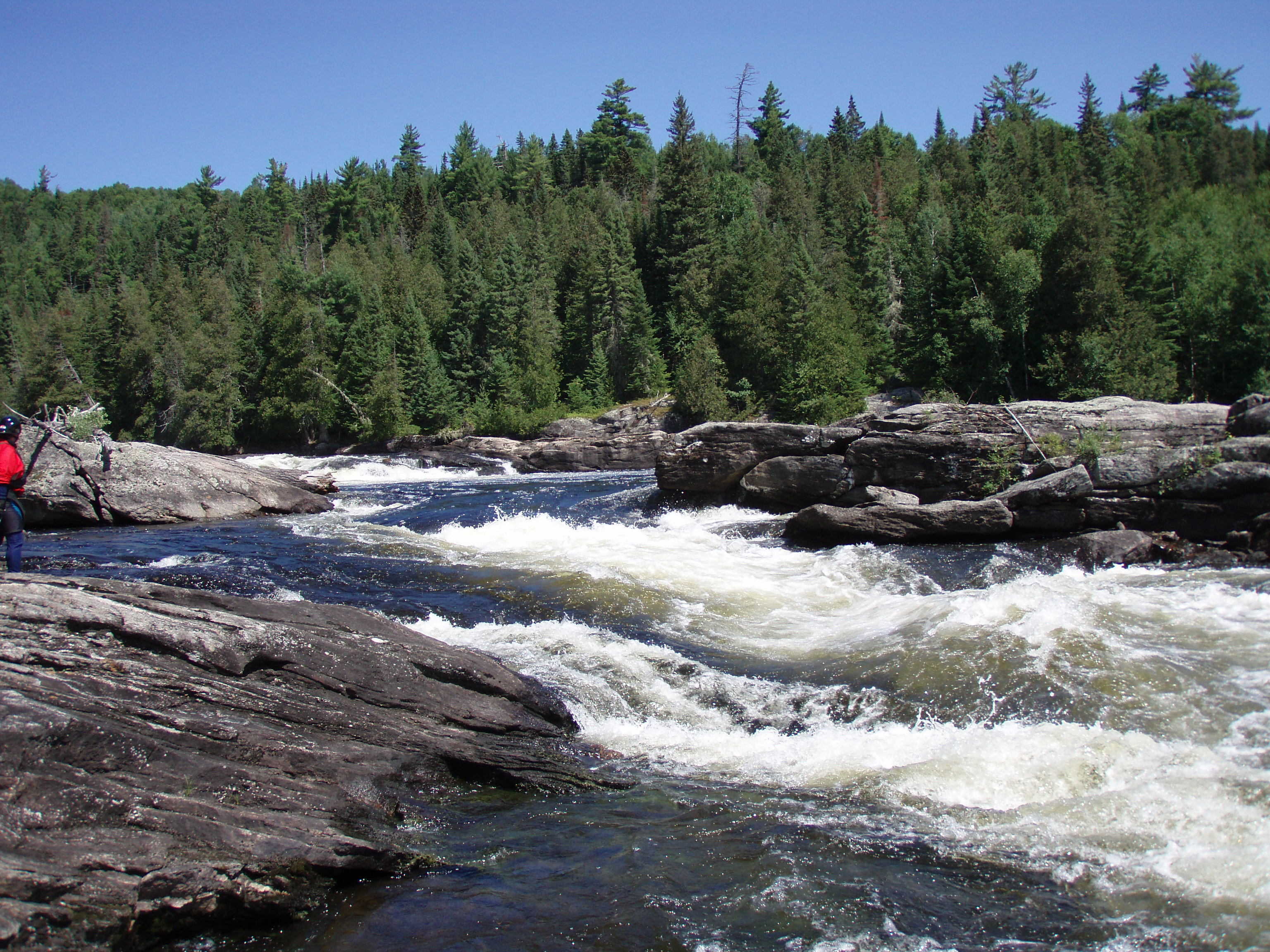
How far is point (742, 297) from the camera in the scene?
1991 inches

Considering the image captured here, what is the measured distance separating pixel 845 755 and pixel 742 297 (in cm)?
4567

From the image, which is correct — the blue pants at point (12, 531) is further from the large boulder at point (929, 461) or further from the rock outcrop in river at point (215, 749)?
the large boulder at point (929, 461)

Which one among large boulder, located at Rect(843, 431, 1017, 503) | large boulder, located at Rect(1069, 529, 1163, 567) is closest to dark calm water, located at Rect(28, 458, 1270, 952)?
large boulder, located at Rect(1069, 529, 1163, 567)

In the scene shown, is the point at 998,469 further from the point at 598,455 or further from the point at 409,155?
the point at 409,155

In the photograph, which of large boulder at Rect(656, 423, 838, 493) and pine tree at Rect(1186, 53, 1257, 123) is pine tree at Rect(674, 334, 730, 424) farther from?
pine tree at Rect(1186, 53, 1257, 123)

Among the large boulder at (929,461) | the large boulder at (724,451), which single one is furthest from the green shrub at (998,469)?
the large boulder at (724,451)

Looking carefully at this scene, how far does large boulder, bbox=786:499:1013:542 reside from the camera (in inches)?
622

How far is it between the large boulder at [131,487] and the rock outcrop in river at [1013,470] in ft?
43.1

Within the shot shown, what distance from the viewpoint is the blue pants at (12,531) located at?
358 inches

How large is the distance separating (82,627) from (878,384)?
156 feet

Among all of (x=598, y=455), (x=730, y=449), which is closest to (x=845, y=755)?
(x=730, y=449)

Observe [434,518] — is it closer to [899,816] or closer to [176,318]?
[899,816]

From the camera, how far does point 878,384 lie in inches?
1938

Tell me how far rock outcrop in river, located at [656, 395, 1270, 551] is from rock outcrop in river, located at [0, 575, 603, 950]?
10.9 metres
